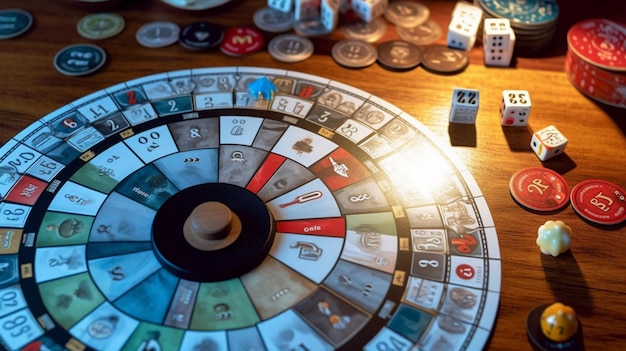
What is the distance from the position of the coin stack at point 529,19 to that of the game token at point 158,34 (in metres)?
1.50

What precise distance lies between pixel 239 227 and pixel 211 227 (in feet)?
0.38

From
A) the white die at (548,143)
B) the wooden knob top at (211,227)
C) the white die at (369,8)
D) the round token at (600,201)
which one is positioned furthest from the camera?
the white die at (369,8)

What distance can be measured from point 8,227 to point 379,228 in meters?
1.32

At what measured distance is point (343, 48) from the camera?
319 cm

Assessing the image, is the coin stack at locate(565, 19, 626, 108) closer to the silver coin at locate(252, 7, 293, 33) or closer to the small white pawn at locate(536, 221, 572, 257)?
the small white pawn at locate(536, 221, 572, 257)

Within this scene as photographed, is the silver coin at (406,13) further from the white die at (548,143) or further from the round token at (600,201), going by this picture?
the round token at (600,201)

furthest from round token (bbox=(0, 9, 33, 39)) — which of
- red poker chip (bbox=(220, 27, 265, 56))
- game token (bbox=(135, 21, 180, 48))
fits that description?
red poker chip (bbox=(220, 27, 265, 56))

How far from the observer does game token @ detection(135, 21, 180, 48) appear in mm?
3203

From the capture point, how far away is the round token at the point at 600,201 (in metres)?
2.54

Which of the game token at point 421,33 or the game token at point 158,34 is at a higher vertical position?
the game token at point 158,34

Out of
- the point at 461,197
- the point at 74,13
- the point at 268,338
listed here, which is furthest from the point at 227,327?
the point at 74,13

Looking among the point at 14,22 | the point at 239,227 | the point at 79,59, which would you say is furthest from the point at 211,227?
the point at 14,22

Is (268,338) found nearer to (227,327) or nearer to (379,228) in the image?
(227,327)

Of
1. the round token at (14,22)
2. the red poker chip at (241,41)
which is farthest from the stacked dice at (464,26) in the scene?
the round token at (14,22)
